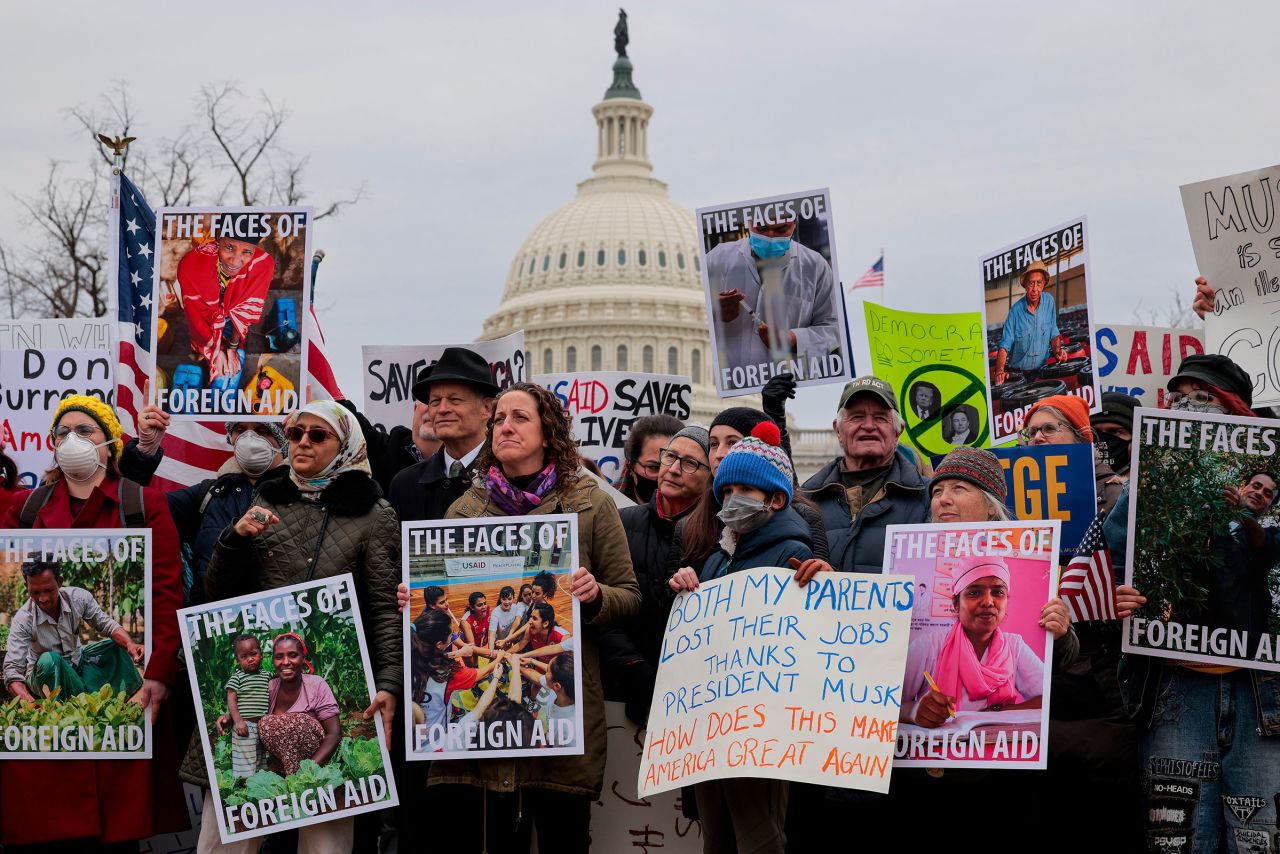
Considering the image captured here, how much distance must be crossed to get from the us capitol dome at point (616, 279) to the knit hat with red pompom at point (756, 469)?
3637 inches

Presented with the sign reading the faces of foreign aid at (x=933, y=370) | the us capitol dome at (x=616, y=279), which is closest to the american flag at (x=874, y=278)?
the sign reading the faces of foreign aid at (x=933, y=370)

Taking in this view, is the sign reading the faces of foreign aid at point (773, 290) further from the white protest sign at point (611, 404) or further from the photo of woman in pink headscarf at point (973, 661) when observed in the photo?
the photo of woman in pink headscarf at point (973, 661)

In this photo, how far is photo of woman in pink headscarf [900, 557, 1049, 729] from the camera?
5.30m


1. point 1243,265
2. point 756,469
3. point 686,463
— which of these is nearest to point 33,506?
point 686,463

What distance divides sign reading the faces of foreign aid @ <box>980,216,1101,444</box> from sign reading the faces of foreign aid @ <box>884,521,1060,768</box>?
2.49 metres

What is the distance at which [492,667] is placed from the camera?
580 cm

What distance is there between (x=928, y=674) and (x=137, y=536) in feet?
9.81

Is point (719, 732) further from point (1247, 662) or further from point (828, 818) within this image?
point (1247, 662)

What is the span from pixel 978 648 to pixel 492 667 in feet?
5.30

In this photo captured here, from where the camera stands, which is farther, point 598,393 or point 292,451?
point 598,393

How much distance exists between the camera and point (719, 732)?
5.47 m

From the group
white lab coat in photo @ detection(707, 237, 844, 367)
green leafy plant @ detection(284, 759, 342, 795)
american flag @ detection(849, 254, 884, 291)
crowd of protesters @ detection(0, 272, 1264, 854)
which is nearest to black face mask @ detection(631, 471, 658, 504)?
white lab coat in photo @ detection(707, 237, 844, 367)

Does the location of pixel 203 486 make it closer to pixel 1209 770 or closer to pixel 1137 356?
pixel 1209 770

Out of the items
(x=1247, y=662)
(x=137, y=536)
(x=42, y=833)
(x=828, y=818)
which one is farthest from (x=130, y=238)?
(x=1247, y=662)
